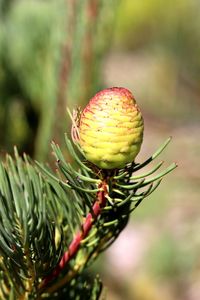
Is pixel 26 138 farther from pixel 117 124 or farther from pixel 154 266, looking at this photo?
pixel 154 266

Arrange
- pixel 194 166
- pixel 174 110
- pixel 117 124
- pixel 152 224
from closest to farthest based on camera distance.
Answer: pixel 117 124 → pixel 194 166 → pixel 174 110 → pixel 152 224

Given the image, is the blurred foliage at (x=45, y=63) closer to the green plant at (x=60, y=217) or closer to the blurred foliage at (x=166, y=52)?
the green plant at (x=60, y=217)

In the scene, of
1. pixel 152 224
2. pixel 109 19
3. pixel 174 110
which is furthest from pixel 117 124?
pixel 152 224

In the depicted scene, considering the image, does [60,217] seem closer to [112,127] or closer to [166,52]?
[112,127]

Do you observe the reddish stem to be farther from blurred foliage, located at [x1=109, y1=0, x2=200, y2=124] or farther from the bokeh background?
blurred foliage, located at [x1=109, y1=0, x2=200, y2=124]

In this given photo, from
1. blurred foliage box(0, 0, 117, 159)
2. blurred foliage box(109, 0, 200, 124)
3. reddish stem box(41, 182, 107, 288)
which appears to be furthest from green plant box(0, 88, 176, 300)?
blurred foliage box(109, 0, 200, 124)

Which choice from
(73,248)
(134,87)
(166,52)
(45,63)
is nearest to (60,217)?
(73,248)
